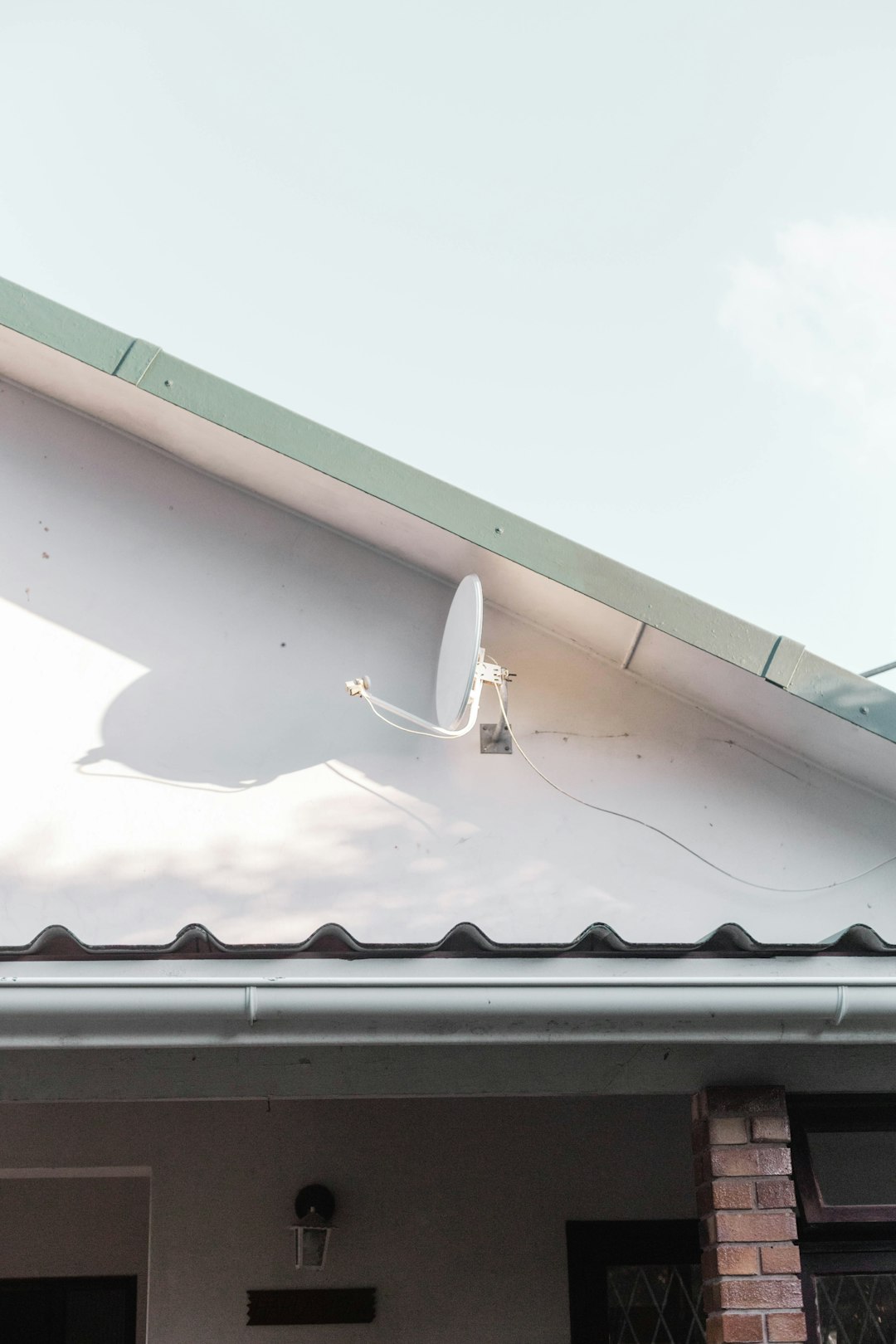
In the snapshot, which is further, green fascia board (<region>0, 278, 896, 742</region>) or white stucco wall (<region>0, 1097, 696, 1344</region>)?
white stucco wall (<region>0, 1097, 696, 1344</region>)

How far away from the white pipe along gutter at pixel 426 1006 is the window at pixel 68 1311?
3.75 meters

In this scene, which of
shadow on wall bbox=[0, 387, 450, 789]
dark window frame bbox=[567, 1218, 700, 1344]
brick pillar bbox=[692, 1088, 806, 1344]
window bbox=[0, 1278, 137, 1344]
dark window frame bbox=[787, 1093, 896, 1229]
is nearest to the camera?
brick pillar bbox=[692, 1088, 806, 1344]

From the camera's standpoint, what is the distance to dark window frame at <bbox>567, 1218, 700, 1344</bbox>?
522cm

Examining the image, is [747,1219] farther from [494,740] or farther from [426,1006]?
[494,740]

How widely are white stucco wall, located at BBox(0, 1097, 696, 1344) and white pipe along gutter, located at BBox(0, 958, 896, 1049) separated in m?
2.22

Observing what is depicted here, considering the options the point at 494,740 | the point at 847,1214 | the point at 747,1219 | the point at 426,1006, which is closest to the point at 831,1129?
the point at 847,1214

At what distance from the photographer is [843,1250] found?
3.62 metres

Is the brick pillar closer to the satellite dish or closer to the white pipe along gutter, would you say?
the white pipe along gutter

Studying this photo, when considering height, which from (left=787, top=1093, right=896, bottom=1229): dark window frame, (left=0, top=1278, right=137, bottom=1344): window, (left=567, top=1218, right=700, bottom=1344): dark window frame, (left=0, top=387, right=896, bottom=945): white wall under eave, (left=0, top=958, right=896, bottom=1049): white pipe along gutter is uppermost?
(left=0, top=387, right=896, bottom=945): white wall under eave

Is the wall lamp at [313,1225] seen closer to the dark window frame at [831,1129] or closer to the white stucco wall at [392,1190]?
the white stucco wall at [392,1190]

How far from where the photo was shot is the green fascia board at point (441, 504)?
176 inches

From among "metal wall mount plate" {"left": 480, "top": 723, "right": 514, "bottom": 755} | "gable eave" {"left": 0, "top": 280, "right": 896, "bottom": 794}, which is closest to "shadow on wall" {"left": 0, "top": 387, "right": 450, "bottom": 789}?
"gable eave" {"left": 0, "top": 280, "right": 896, "bottom": 794}

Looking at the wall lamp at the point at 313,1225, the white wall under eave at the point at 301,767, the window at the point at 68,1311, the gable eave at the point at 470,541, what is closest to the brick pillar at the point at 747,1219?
the white wall under eave at the point at 301,767

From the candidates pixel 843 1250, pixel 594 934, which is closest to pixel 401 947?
pixel 594 934
